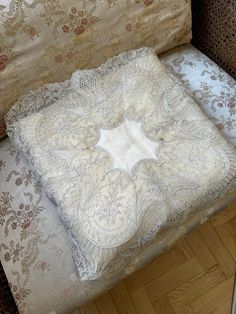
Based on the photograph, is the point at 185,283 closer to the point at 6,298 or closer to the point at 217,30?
the point at 6,298

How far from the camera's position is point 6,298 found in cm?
73

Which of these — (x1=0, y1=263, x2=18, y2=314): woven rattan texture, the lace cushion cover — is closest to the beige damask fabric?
the lace cushion cover

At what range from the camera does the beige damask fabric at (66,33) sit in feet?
2.37

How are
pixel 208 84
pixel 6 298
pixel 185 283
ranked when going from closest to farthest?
pixel 6 298, pixel 208 84, pixel 185 283

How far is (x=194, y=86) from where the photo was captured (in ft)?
2.94

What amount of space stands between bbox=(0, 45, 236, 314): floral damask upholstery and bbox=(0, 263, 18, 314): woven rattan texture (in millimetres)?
23

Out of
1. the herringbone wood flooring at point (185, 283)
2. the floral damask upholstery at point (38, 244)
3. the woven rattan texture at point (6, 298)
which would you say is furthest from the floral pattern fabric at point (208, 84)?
the woven rattan texture at point (6, 298)

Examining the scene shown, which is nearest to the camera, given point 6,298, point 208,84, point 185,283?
point 6,298

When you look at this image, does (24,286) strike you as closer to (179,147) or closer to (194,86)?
(179,147)

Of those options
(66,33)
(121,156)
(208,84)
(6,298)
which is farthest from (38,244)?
(208,84)

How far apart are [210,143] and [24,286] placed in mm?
460

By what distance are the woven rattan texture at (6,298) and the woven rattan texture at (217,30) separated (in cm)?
74

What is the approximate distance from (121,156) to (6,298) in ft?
1.19

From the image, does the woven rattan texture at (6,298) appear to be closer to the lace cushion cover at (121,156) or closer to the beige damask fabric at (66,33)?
the lace cushion cover at (121,156)
